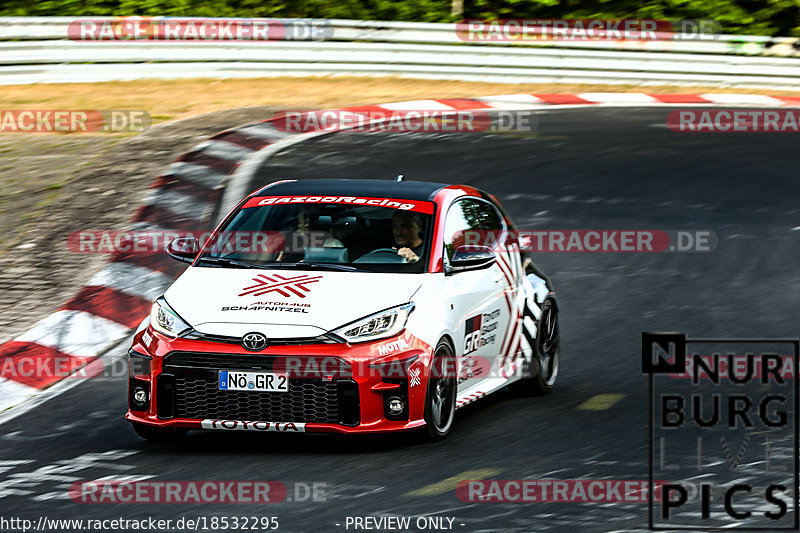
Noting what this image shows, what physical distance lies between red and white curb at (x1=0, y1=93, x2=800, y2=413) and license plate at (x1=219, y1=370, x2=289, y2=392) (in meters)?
2.16

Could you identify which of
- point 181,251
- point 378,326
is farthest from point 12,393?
point 378,326

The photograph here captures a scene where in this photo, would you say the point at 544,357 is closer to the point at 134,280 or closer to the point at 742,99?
the point at 134,280

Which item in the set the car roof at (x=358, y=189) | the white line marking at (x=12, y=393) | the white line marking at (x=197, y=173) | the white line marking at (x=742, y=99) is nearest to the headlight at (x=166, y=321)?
the car roof at (x=358, y=189)

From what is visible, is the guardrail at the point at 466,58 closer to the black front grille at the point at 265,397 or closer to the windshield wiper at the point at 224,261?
the windshield wiper at the point at 224,261

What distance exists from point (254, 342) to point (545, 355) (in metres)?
2.68

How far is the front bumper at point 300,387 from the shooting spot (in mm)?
7250

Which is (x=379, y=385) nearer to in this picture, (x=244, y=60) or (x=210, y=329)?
(x=210, y=329)

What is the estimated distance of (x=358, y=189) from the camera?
28.2 ft

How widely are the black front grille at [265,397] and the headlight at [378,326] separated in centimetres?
25

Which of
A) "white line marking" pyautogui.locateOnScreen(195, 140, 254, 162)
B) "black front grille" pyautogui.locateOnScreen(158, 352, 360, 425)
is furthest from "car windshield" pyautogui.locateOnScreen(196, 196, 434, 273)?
"white line marking" pyautogui.locateOnScreen(195, 140, 254, 162)

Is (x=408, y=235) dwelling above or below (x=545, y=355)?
above

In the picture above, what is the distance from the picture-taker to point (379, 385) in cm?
734

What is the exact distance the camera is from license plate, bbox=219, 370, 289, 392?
724cm

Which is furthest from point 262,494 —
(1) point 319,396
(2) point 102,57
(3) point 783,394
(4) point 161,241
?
(2) point 102,57
